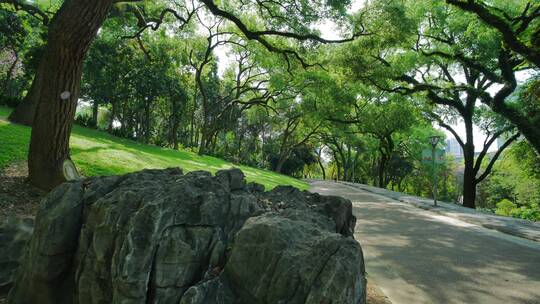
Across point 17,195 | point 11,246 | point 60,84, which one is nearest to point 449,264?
point 11,246

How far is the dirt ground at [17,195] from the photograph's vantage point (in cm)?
582

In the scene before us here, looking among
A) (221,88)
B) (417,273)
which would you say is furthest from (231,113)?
(417,273)

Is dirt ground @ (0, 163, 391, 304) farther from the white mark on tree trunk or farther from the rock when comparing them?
the white mark on tree trunk

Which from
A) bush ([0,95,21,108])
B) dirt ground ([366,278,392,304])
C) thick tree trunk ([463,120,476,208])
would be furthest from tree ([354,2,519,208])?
bush ([0,95,21,108])

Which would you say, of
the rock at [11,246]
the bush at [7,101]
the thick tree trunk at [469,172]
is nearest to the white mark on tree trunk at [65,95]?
the rock at [11,246]

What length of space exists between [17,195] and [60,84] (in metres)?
2.25

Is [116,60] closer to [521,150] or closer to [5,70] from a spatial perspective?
[5,70]

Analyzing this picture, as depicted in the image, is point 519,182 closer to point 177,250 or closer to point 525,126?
point 525,126

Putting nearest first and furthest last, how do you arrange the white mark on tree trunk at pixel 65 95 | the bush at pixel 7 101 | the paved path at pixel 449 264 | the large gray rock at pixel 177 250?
the large gray rock at pixel 177 250 → the paved path at pixel 449 264 → the white mark on tree trunk at pixel 65 95 → the bush at pixel 7 101

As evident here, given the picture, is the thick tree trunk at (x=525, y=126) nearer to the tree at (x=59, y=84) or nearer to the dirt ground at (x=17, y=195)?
the dirt ground at (x=17, y=195)

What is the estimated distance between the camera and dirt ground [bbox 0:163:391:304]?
582 centimetres

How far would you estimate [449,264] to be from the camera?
6012 mm

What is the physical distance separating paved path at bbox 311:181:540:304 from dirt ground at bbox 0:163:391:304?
2.41 feet

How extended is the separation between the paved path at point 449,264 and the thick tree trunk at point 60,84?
5.96 metres
